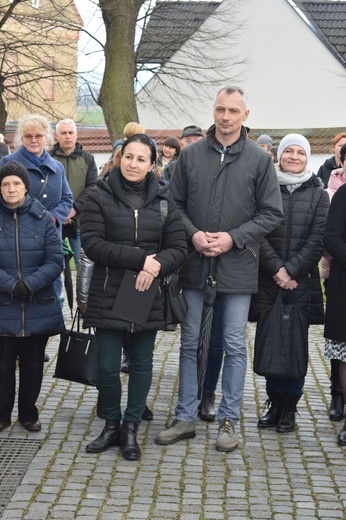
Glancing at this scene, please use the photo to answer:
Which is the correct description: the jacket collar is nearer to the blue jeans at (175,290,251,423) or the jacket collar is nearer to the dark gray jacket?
the dark gray jacket

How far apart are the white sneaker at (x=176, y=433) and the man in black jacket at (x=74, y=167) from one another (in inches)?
147

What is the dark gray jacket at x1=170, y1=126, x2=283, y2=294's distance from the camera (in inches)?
255

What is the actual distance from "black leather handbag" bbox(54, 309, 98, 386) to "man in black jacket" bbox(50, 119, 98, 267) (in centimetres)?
327

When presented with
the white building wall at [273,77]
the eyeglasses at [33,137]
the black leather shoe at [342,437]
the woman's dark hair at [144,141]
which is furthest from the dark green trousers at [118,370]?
the white building wall at [273,77]

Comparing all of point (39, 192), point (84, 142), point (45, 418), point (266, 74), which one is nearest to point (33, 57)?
point (84, 142)

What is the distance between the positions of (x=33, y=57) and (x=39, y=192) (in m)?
20.1

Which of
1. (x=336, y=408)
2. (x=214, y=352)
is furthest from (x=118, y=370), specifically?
A: (x=336, y=408)

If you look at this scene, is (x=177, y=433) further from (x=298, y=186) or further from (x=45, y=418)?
(x=298, y=186)

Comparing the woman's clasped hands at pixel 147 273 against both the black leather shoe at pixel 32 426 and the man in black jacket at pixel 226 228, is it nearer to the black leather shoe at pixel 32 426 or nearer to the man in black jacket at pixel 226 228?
the man in black jacket at pixel 226 228

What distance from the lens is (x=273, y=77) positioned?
37.5 m

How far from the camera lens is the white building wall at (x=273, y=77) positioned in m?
36.9

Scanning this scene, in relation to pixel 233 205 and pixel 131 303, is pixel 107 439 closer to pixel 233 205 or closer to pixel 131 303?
pixel 131 303

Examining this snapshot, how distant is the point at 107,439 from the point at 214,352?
1091mm

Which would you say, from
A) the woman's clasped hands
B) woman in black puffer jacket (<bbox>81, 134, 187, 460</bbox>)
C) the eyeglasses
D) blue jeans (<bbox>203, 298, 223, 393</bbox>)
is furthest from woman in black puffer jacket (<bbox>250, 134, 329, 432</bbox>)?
the eyeglasses
